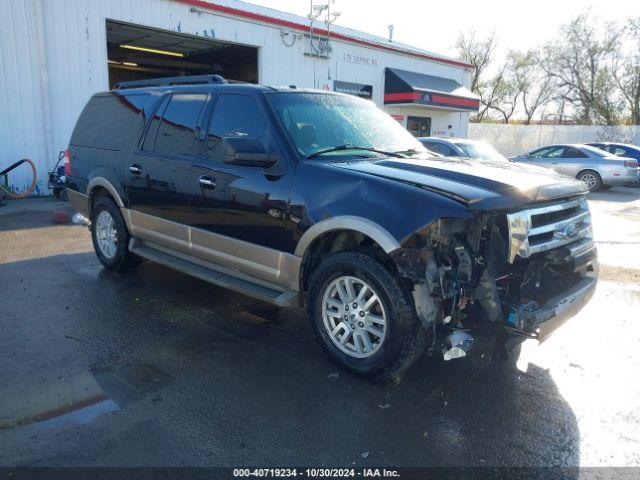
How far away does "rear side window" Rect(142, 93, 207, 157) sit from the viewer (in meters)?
4.98

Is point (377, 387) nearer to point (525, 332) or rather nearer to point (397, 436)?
point (397, 436)

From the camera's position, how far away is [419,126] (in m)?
23.5

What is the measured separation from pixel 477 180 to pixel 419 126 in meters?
20.9

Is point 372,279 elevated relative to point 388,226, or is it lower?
lower

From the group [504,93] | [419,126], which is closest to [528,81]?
[504,93]

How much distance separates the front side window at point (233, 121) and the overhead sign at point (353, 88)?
14.8 metres

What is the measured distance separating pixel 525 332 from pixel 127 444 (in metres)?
2.49

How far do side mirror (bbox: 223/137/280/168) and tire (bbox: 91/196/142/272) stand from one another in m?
2.54

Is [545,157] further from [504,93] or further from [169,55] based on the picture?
[504,93]

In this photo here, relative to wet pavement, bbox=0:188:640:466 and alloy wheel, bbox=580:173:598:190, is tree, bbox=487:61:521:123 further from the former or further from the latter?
wet pavement, bbox=0:188:640:466

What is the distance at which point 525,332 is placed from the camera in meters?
3.29

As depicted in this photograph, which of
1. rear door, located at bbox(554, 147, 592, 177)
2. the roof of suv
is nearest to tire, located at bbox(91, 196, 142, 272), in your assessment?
the roof of suv

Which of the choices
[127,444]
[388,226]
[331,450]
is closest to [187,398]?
[127,444]

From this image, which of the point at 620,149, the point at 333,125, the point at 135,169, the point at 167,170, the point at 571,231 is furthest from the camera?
the point at 620,149
